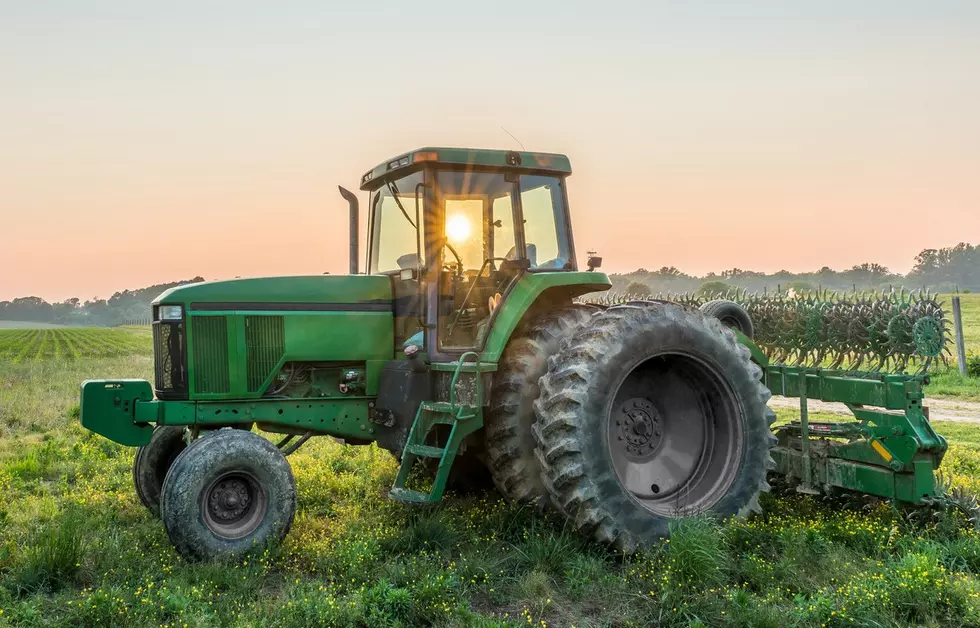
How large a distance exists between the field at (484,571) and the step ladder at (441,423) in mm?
332

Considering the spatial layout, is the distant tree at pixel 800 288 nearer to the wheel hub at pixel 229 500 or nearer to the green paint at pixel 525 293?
the green paint at pixel 525 293

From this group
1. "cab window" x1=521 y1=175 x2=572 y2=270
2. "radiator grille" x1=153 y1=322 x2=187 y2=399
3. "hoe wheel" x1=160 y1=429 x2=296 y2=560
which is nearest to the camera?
"hoe wheel" x1=160 y1=429 x2=296 y2=560

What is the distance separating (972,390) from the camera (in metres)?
14.0

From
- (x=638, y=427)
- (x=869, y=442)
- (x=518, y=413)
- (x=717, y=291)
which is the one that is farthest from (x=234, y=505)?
(x=717, y=291)

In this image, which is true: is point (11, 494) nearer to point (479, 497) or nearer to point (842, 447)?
point (479, 497)

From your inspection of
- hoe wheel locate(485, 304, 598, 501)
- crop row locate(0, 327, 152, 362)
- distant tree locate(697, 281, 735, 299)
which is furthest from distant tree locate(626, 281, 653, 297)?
crop row locate(0, 327, 152, 362)

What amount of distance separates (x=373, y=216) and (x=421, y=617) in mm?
3696

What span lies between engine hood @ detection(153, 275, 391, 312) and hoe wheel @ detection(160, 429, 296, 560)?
1042mm

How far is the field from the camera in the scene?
401 cm

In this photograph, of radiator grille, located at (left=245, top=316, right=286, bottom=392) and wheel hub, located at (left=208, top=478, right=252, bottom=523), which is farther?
radiator grille, located at (left=245, top=316, right=286, bottom=392)

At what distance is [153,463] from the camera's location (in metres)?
6.41

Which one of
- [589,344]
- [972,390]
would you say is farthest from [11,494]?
[972,390]

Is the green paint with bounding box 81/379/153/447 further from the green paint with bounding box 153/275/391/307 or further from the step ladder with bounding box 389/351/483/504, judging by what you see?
the step ladder with bounding box 389/351/483/504

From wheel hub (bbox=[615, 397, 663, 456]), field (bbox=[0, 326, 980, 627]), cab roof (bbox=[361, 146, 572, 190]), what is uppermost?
cab roof (bbox=[361, 146, 572, 190])
